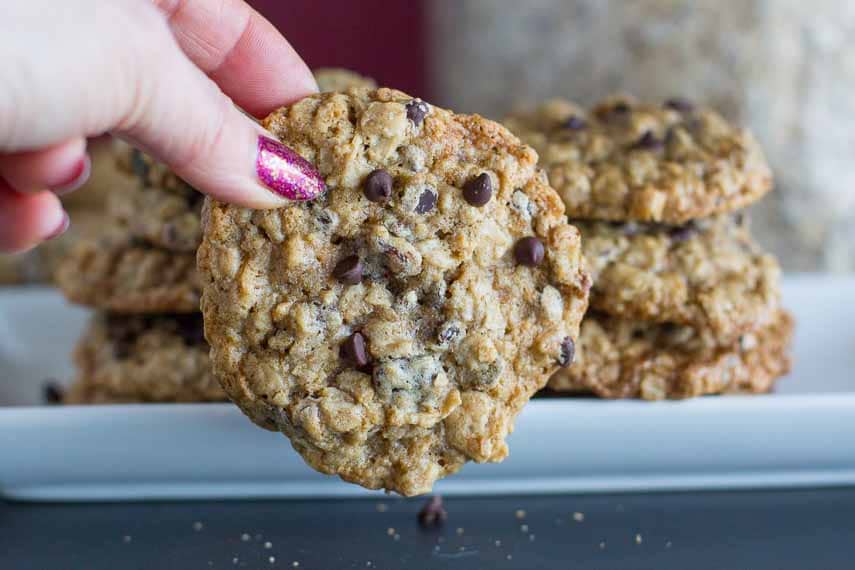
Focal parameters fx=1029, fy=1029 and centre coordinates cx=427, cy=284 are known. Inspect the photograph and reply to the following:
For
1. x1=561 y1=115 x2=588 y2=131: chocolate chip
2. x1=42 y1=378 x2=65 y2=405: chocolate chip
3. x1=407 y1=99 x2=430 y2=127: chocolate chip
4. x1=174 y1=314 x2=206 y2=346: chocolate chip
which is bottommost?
x1=42 y1=378 x2=65 y2=405: chocolate chip

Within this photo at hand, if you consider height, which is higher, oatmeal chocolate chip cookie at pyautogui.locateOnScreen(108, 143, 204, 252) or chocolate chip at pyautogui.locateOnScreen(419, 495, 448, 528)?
oatmeal chocolate chip cookie at pyautogui.locateOnScreen(108, 143, 204, 252)

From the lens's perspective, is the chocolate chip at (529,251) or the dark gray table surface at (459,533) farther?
the dark gray table surface at (459,533)

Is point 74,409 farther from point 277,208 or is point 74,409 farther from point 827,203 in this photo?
A: point 827,203

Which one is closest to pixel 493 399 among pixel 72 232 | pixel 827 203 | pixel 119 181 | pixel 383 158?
pixel 383 158

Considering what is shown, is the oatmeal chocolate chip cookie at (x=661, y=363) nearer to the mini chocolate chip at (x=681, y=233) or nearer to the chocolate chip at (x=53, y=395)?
the mini chocolate chip at (x=681, y=233)

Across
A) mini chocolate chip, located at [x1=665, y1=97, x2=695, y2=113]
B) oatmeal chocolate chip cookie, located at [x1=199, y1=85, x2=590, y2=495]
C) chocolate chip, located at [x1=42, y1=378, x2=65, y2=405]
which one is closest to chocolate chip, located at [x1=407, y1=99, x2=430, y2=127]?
oatmeal chocolate chip cookie, located at [x1=199, y1=85, x2=590, y2=495]

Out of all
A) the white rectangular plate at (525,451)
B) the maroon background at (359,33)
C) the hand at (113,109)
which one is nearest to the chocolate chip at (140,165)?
the hand at (113,109)

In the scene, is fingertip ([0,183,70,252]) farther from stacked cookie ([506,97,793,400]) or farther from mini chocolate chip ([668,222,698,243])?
mini chocolate chip ([668,222,698,243])

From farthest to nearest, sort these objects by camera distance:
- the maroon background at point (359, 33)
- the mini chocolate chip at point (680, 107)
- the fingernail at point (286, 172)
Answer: the maroon background at point (359, 33) < the mini chocolate chip at point (680, 107) < the fingernail at point (286, 172)
